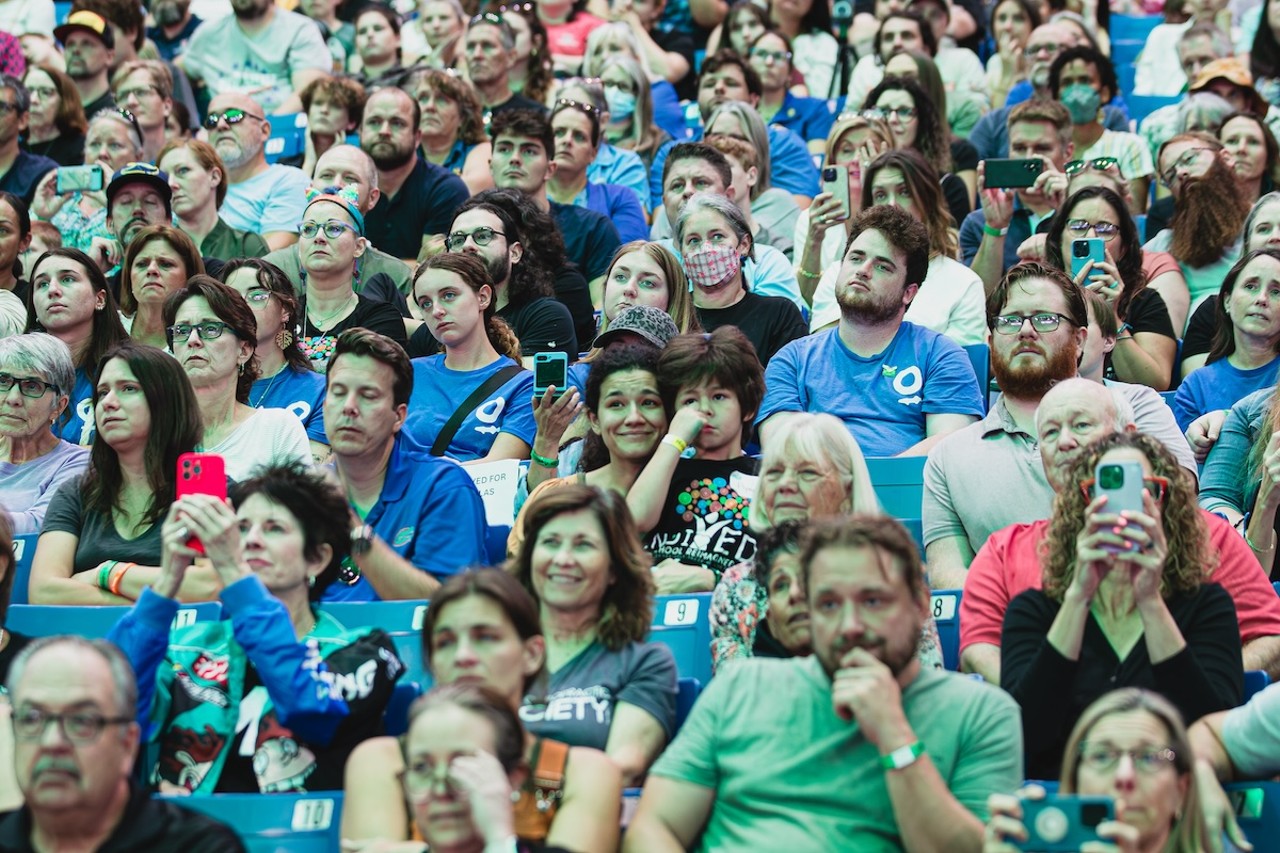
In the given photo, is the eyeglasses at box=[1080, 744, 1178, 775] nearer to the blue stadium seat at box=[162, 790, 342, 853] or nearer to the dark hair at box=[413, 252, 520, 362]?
the blue stadium seat at box=[162, 790, 342, 853]

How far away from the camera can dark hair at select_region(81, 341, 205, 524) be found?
541 cm

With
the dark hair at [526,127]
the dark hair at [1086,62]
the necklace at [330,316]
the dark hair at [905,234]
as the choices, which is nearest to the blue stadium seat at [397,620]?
the dark hair at [905,234]

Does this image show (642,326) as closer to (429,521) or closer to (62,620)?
(429,521)

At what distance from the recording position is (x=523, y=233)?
7.45 meters

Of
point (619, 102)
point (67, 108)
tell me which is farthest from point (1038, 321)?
point (67, 108)

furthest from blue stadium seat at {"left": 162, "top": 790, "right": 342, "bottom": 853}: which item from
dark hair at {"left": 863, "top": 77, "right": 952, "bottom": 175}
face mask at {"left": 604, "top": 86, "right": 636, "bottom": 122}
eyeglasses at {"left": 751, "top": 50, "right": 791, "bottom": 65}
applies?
eyeglasses at {"left": 751, "top": 50, "right": 791, "bottom": 65}

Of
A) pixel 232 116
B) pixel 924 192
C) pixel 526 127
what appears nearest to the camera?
pixel 924 192

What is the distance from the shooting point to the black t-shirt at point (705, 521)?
17.3 feet

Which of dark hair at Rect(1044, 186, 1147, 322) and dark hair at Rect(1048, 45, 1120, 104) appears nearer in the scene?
dark hair at Rect(1044, 186, 1147, 322)

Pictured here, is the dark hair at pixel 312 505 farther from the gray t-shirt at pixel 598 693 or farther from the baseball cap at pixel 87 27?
the baseball cap at pixel 87 27

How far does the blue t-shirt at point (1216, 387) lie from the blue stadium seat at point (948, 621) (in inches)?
70.2

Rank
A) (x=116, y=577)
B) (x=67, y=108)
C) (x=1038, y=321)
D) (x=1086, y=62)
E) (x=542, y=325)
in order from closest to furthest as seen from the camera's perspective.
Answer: (x=116, y=577) → (x=1038, y=321) → (x=542, y=325) → (x=1086, y=62) → (x=67, y=108)

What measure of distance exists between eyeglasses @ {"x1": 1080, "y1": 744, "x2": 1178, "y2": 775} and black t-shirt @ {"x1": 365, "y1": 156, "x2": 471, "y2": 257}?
17.8ft

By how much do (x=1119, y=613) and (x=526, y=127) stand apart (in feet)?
14.8
